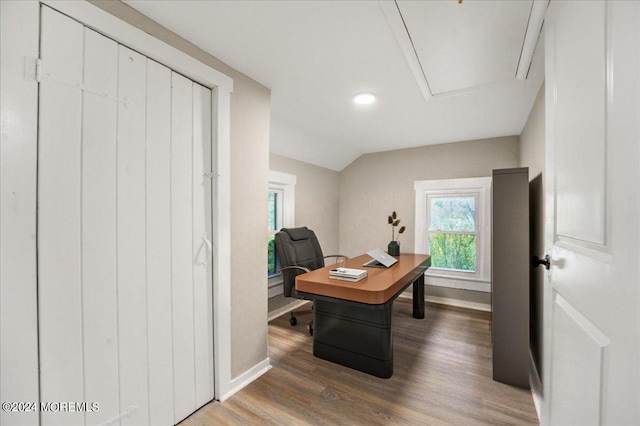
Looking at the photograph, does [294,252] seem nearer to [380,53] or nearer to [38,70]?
[380,53]

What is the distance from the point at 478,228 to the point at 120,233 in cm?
396

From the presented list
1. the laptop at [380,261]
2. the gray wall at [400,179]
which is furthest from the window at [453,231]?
the laptop at [380,261]

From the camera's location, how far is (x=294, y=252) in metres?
3.05

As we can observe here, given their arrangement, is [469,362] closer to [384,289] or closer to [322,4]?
[384,289]

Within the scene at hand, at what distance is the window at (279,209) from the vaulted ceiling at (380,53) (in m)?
0.89

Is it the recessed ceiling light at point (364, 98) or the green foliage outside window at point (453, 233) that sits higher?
the recessed ceiling light at point (364, 98)

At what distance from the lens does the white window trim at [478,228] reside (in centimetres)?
367

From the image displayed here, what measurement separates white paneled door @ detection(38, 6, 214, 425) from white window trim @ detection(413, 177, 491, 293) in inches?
125

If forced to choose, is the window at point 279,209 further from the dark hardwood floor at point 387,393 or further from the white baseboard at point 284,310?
the dark hardwood floor at point 387,393

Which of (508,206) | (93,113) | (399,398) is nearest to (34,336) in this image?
(93,113)

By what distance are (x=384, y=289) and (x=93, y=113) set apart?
191cm

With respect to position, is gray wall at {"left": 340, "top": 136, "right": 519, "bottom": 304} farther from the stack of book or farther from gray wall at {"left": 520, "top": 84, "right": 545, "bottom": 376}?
the stack of book

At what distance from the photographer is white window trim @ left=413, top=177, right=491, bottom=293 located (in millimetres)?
3670

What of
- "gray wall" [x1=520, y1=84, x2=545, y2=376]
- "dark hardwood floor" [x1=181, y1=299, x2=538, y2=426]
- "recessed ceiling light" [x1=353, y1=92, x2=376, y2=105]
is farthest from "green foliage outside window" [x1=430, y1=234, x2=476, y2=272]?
"recessed ceiling light" [x1=353, y1=92, x2=376, y2=105]
